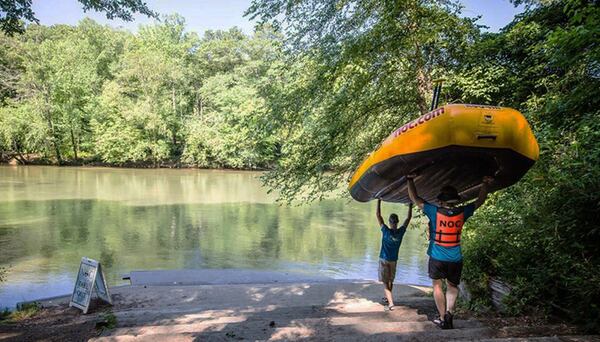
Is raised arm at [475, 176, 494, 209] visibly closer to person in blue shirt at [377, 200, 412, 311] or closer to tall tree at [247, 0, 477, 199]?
person in blue shirt at [377, 200, 412, 311]

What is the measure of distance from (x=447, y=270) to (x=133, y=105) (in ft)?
129

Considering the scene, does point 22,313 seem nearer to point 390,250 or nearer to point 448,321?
point 390,250

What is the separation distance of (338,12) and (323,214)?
439 inches

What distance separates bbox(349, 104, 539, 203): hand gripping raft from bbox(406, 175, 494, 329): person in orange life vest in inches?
17.1

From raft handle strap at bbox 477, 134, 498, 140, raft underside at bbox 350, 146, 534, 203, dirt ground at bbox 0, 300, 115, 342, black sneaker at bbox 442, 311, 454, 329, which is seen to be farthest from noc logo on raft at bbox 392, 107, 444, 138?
dirt ground at bbox 0, 300, 115, 342

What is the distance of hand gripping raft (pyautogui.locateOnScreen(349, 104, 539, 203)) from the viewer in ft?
11.5

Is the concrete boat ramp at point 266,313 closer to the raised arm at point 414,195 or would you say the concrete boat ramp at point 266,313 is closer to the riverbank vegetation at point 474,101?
the riverbank vegetation at point 474,101

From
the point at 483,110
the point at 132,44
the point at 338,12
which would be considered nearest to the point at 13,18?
the point at 338,12

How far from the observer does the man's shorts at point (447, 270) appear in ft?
11.8

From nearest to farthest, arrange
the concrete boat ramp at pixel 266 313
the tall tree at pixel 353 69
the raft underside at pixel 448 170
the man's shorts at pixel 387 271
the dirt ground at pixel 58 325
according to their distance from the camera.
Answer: the concrete boat ramp at pixel 266 313
the raft underside at pixel 448 170
the dirt ground at pixel 58 325
the man's shorts at pixel 387 271
the tall tree at pixel 353 69

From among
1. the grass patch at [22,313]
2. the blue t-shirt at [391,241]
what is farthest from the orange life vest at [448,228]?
the grass patch at [22,313]

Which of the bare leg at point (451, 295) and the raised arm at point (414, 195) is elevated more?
the raised arm at point (414, 195)

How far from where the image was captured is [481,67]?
24.0 feet

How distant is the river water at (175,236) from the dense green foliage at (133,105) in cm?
1564
